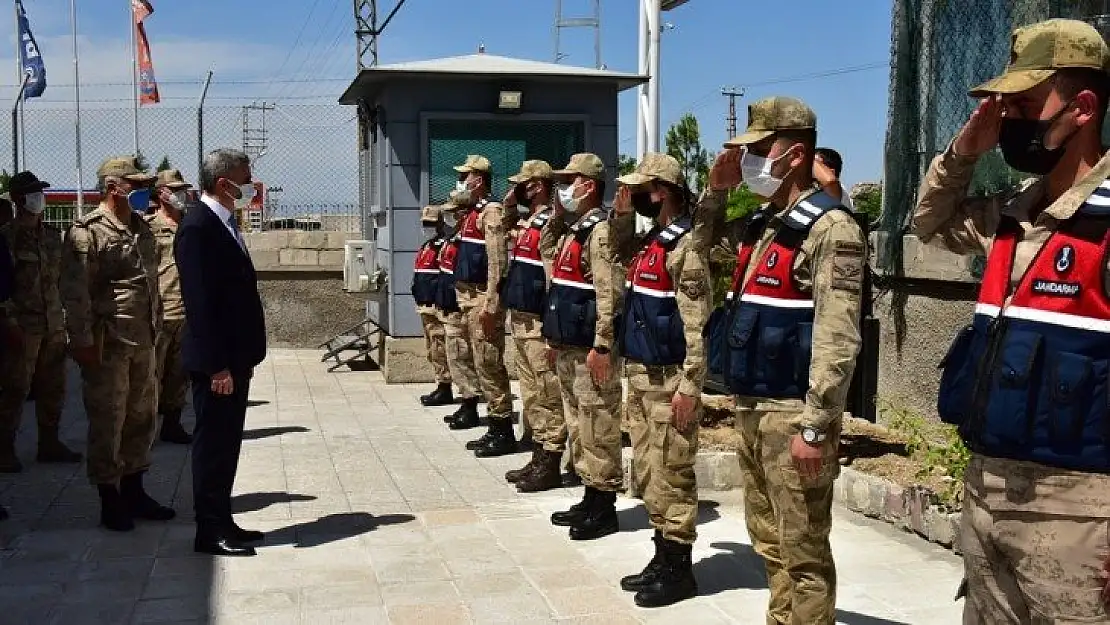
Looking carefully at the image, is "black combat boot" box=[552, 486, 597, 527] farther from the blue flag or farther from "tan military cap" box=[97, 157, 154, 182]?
the blue flag

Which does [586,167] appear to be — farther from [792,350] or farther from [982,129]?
[982,129]

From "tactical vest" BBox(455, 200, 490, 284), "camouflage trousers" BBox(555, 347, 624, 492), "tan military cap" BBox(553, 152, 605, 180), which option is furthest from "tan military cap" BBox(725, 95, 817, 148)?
"tactical vest" BBox(455, 200, 490, 284)

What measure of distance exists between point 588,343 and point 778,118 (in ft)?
8.75

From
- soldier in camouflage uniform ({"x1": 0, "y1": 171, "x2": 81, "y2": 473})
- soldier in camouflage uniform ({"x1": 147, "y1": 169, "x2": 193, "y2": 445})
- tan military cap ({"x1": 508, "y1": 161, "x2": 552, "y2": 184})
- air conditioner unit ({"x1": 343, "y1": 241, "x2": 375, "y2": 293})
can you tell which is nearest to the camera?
soldier in camouflage uniform ({"x1": 0, "y1": 171, "x2": 81, "y2": 473})

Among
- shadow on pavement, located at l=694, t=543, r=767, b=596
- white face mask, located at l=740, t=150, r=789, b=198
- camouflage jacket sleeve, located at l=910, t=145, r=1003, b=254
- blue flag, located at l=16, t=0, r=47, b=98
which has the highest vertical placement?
blue flag, located at l=16, t=0, r=47, b=98

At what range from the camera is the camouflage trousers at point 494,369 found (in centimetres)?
855

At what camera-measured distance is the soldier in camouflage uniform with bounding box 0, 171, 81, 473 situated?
25.8ft

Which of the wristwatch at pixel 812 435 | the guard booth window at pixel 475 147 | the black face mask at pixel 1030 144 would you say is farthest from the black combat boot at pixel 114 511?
the guard booth window at pixel 475 147

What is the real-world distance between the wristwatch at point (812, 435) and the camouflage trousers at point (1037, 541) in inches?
26.1

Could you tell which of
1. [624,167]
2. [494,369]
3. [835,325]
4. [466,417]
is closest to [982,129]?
[835,325]

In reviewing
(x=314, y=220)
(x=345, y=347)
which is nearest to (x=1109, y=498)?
(x=345, y=347)

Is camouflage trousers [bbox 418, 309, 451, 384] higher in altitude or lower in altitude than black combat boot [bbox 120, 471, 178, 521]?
higher

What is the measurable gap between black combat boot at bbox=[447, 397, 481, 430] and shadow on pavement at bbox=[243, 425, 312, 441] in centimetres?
131

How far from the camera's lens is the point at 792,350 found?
12.6 feet
